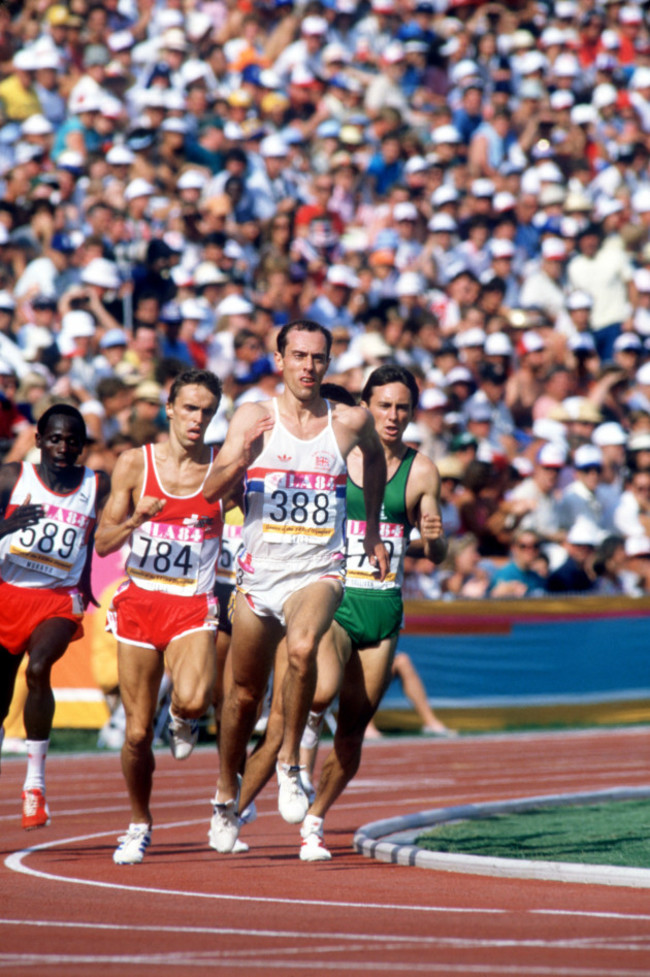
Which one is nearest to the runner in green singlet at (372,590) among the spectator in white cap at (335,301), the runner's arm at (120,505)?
the runner's arm at (120,505)

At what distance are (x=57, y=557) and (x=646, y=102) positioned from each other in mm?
19971

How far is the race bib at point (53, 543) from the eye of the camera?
1099 centimetres

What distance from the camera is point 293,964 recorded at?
6348 mm

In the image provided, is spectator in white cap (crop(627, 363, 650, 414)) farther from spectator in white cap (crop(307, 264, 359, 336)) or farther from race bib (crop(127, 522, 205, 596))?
race bib (crop(127, 522, 205, 596))

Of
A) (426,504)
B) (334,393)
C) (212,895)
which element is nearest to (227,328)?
(334,393)

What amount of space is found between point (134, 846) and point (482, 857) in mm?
1917

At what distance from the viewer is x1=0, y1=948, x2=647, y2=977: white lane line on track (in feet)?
19.9

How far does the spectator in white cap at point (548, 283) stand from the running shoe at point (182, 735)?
15.4 m

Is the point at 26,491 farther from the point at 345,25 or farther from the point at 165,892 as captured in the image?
the point at 345,25

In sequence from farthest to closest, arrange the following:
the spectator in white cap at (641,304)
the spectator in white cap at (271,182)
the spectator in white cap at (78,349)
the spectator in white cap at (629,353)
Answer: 1. the spectator in white cap at (641,304)
2. the spectator in white cap at (629,353)
3. the spectator in white cap at (271,182)
4. the spectator in white cap at (78,349)

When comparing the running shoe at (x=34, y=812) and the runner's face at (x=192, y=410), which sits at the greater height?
the runner's face at (x=192, y=410)

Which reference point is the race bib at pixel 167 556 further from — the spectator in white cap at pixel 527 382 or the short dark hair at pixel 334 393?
the spectator in white cap at pixel 527 382

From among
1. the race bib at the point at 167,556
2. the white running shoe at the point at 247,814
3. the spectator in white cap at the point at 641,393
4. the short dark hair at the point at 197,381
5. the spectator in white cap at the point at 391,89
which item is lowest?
the white running shoe at the point at 247,814

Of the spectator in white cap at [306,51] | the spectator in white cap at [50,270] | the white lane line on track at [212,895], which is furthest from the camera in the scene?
the spectator in white cap at [306,51]
